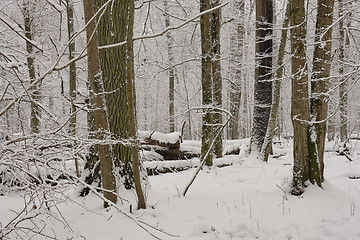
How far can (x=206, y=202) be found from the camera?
4418 mm

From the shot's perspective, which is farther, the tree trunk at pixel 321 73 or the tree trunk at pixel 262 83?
the tree trunk at pixel 262 83

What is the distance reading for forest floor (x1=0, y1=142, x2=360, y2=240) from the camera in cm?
335

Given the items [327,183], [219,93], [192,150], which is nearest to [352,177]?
[327,183]

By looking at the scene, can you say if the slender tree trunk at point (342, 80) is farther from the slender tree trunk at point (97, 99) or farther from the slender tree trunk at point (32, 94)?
the slender tree trunk at point (32, 94)

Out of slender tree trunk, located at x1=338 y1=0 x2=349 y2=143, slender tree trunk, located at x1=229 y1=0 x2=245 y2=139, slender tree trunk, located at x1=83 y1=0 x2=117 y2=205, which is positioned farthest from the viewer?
slender tree trunk, located at x1=229 y1=0 x2=245 y2=139

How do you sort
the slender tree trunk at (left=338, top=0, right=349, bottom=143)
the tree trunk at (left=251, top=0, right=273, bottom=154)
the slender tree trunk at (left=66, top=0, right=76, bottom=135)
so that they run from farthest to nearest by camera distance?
the tree trunk at (left=251, top=0, right=273, bottom=154) → the slender tree trunk at (left=338, top=0, right=349, bottom=143) → the slender tree trunk at (left=66, top=0, right=76, bottom=135)

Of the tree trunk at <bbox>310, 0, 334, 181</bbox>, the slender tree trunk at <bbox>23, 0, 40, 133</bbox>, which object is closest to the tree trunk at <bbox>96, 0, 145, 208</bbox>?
the slender tree trunk at <bbox>23, 0, 40, 133</bbox>

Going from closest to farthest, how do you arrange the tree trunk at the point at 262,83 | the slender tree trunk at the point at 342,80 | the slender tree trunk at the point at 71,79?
the slender tree trunk at the point at 71,79
the slender tree trunk at the point at 342,80
the tree trunk at the point at 262,83

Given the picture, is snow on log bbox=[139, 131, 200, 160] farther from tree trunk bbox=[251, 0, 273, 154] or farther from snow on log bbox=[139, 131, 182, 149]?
tree trunk bbox=[251, 0, 273, 154]

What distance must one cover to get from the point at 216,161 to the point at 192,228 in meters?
3.67

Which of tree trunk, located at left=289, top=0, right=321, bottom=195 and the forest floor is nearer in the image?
the forest floor

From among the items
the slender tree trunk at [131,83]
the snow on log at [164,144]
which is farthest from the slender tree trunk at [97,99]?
the snow on log at [164,144]

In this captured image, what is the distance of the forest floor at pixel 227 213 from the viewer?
3346 mm

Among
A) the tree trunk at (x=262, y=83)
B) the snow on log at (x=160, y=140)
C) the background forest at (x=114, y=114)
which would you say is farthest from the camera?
the snow on log at (x=160, y=140)
